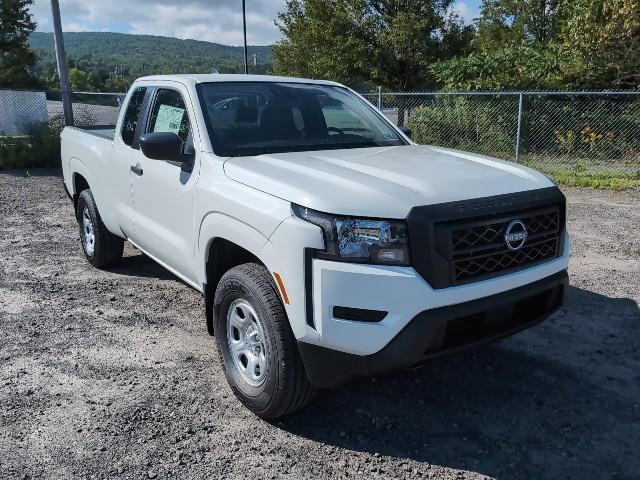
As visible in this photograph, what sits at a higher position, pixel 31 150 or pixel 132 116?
pixel 132 116

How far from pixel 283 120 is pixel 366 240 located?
169 centimetres

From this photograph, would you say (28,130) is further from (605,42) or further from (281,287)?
(281,287)

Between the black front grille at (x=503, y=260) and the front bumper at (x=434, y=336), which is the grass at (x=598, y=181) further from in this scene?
the front bumper at (x=434, y=336)

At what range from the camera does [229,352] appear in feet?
11.3

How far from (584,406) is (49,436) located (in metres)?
2.99

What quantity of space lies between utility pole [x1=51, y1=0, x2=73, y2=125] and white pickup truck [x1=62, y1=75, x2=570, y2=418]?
34.9 feet

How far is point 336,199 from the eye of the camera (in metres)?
2.71

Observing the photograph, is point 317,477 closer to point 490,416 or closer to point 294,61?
point 490,416

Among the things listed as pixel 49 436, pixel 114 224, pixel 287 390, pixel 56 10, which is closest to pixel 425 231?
pixel 287 390

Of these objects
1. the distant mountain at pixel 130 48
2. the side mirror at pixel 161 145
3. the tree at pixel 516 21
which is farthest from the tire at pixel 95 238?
the distant mountain at pixel 130 48

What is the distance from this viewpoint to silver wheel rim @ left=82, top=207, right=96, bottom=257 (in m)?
5.80

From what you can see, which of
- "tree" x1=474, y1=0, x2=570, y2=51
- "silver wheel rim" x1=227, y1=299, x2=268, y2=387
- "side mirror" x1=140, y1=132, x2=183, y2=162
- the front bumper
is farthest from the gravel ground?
"tree" x1=474, y1=0, x2=570, y2=51

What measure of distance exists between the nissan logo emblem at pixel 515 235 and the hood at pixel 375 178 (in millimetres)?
183

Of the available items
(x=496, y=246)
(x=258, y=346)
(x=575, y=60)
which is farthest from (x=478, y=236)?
(x=575, y=60)
